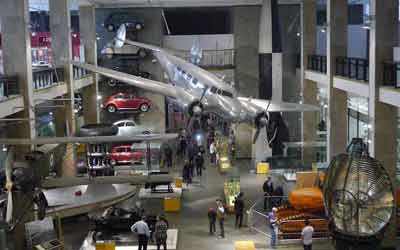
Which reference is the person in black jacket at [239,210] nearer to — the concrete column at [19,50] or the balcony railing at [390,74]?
the balcony railing at [390,74]

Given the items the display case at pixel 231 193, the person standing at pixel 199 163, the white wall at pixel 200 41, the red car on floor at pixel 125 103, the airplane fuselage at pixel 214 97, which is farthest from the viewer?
the white wall at pixel 200 41

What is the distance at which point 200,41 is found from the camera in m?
35.8

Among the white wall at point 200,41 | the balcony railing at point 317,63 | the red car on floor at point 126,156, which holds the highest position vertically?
the white wall at point 200,41

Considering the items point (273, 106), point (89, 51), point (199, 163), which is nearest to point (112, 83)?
point (89, 51)

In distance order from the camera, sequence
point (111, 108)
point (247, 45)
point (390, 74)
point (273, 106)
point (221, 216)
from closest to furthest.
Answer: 1. point (390, 74)
2. point (221, 216)
3. point (273, 106)
4. point (111, 108)
5. point (247, 45)

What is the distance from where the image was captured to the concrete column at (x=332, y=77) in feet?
78.5

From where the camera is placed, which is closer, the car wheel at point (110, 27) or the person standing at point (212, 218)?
the person standing at point (212, 218)

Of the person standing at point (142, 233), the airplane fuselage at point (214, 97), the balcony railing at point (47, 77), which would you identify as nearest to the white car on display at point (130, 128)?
the balcony railing at point (47, 77)

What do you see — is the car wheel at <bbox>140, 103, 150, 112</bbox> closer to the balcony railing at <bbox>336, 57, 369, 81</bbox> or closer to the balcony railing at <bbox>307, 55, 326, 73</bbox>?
the balcony railing at <bbox>307, 55, 326, 73</bbox>

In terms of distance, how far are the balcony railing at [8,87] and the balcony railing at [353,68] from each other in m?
11.9

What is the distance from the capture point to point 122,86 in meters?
35.6

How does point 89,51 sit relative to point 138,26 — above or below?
below

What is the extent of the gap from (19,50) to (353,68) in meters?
12.4

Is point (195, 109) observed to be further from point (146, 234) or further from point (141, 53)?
point (141, 53)
